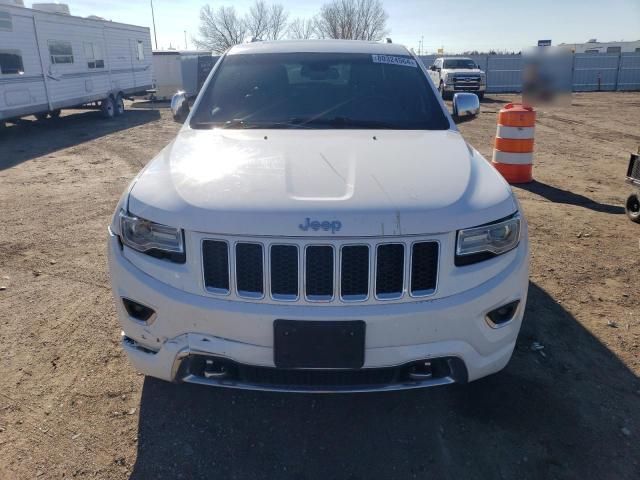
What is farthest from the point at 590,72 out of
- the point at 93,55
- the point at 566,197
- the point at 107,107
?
the point at 93,55

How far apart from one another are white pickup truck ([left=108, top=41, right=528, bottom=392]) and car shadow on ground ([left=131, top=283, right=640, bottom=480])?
1.43 ft

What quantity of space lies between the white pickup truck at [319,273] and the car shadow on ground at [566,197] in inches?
190

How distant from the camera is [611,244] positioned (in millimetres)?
5332

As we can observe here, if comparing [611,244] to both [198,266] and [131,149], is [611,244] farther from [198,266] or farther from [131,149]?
[131,149]

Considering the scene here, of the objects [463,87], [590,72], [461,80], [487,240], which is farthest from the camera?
[590,72]

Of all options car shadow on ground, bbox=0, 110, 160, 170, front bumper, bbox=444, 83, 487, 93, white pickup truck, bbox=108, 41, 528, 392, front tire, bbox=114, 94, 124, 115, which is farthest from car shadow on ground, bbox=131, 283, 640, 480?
front bumper, bbox=444, 83, 487, 93

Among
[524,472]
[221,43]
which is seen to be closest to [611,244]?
[524,472]

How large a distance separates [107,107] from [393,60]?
1646 centimetres

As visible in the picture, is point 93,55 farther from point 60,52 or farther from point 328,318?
point 328,318

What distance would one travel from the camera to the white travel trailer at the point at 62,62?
1258cm

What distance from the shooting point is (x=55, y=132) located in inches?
577

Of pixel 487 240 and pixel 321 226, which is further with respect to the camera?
pixel 487 240

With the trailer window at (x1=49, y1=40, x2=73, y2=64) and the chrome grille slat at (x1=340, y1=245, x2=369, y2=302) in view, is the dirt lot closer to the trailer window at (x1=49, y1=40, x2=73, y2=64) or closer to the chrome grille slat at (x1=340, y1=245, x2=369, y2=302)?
the chrome grille slat at (x1=340, y1=245, x2=369, y2=302)

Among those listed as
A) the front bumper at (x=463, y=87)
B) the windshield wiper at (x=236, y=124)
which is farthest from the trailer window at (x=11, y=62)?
the front bumper at (x=463, y=87)
